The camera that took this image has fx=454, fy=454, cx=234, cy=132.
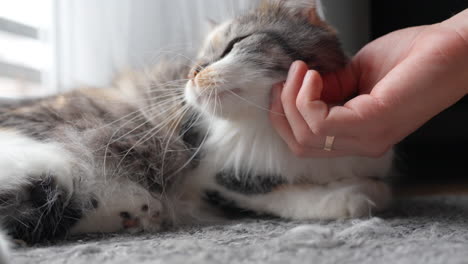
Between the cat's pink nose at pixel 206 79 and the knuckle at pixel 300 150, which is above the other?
the cat's pink nose at pixel 206 79

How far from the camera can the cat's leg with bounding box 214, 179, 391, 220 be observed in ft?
3.02

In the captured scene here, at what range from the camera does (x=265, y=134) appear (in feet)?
3.31

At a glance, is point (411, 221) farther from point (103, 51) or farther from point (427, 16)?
point (427, 16)

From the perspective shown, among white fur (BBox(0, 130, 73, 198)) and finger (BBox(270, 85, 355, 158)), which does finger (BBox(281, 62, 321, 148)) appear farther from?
white fur (BBox(0, 130, 73, 198))

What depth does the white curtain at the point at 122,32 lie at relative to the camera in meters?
1.37

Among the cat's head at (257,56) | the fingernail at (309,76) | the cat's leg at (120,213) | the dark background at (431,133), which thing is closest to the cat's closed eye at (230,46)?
the cat's head at (257,56)

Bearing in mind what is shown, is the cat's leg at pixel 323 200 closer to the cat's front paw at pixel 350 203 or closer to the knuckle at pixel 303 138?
the cat's front paw at pixel 350 203

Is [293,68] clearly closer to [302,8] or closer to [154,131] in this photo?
[302,8]

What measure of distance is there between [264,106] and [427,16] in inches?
44.7

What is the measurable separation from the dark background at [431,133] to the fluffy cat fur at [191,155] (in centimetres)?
71

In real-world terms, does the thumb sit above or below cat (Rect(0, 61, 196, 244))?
above

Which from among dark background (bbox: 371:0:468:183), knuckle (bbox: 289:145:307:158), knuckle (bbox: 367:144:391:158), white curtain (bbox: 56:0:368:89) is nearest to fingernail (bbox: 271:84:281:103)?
knuckle (bbox: 289:145:307:158)

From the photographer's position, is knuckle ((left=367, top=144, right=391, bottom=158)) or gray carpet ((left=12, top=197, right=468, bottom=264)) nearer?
gray carpet ((left=12, top=197, right=468, bottom=264))

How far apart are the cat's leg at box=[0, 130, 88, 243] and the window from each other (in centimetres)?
47
